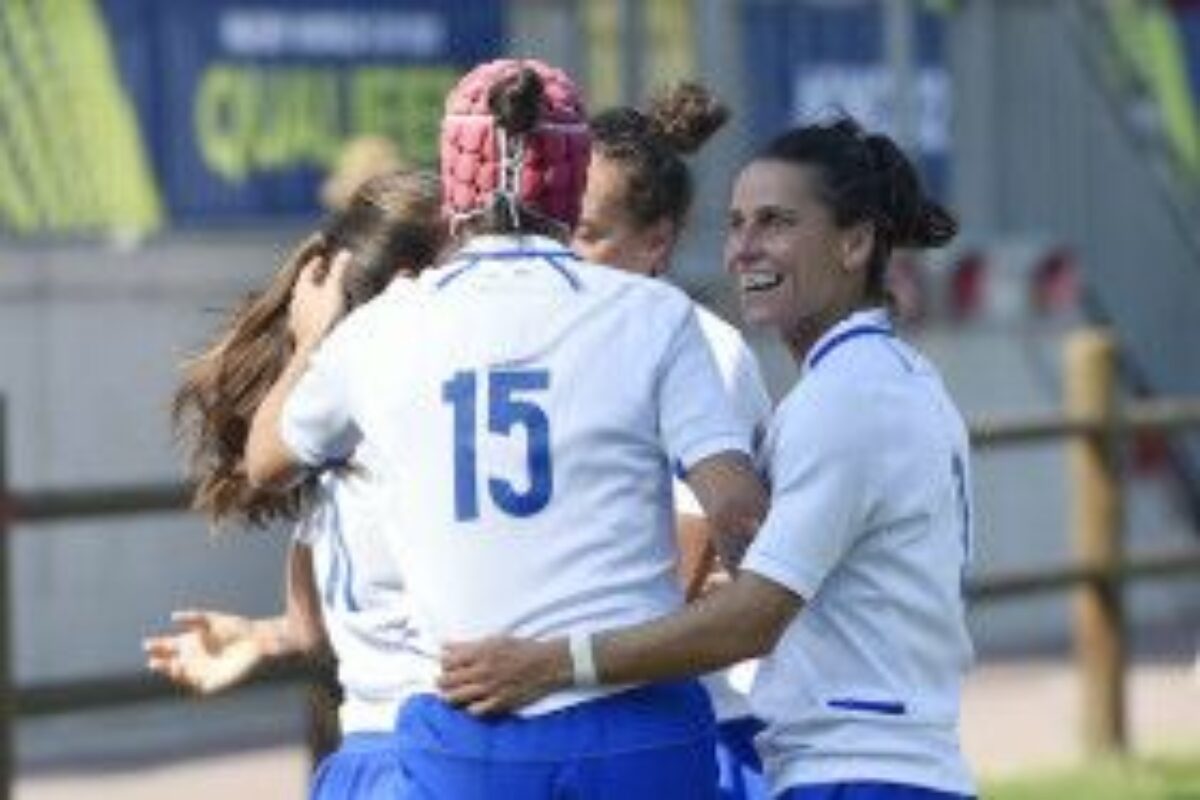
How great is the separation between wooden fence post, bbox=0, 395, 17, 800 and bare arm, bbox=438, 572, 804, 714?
4199 mm

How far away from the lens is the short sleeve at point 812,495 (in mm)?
5539

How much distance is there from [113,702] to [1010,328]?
8.64 m

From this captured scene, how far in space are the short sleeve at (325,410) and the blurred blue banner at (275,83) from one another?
8658 mm

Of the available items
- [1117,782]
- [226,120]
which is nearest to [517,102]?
[1117,782]

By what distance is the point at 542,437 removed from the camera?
213 inches

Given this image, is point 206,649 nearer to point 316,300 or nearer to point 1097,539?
point 316,300

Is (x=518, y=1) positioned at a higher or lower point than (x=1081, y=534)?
higher

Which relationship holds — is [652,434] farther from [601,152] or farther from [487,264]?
[601,152]

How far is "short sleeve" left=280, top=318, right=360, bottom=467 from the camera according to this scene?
564 cm

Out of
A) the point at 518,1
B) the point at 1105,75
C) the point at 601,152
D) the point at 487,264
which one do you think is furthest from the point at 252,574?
the point at 487,264

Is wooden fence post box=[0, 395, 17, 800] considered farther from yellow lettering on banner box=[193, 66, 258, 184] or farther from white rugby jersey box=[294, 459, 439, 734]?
yellow lettering on banner box=[193, 66, 258, 184]

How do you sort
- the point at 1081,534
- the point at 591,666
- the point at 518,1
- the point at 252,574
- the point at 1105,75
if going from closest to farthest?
the point at 591,666
the point at 1081,534
the point at 252,574
the point at 518,1
the point at 1105,75

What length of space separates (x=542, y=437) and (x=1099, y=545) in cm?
832

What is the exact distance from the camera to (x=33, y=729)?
46.0 ft
